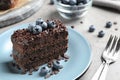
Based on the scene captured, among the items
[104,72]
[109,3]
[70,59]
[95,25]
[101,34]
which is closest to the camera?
[104,72]

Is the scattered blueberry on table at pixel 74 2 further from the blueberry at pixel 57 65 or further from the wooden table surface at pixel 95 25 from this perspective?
the blueberry at pixel 57 65

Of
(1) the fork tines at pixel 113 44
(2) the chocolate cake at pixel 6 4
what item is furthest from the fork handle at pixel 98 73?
(2) the chocolate cake at pixel 6 4

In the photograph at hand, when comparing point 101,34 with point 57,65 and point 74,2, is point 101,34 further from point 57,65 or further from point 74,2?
point 57,65

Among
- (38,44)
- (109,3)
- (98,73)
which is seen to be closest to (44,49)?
(38,44)

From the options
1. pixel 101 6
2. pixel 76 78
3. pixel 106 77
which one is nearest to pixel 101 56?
pixel 106 77

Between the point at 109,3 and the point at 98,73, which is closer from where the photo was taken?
the point at 98,73

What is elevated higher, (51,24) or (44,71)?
(51,24)

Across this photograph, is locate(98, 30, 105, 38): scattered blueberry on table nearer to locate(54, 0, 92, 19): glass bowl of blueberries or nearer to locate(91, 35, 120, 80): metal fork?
locate(91, 35, 120, 80): metal fork
